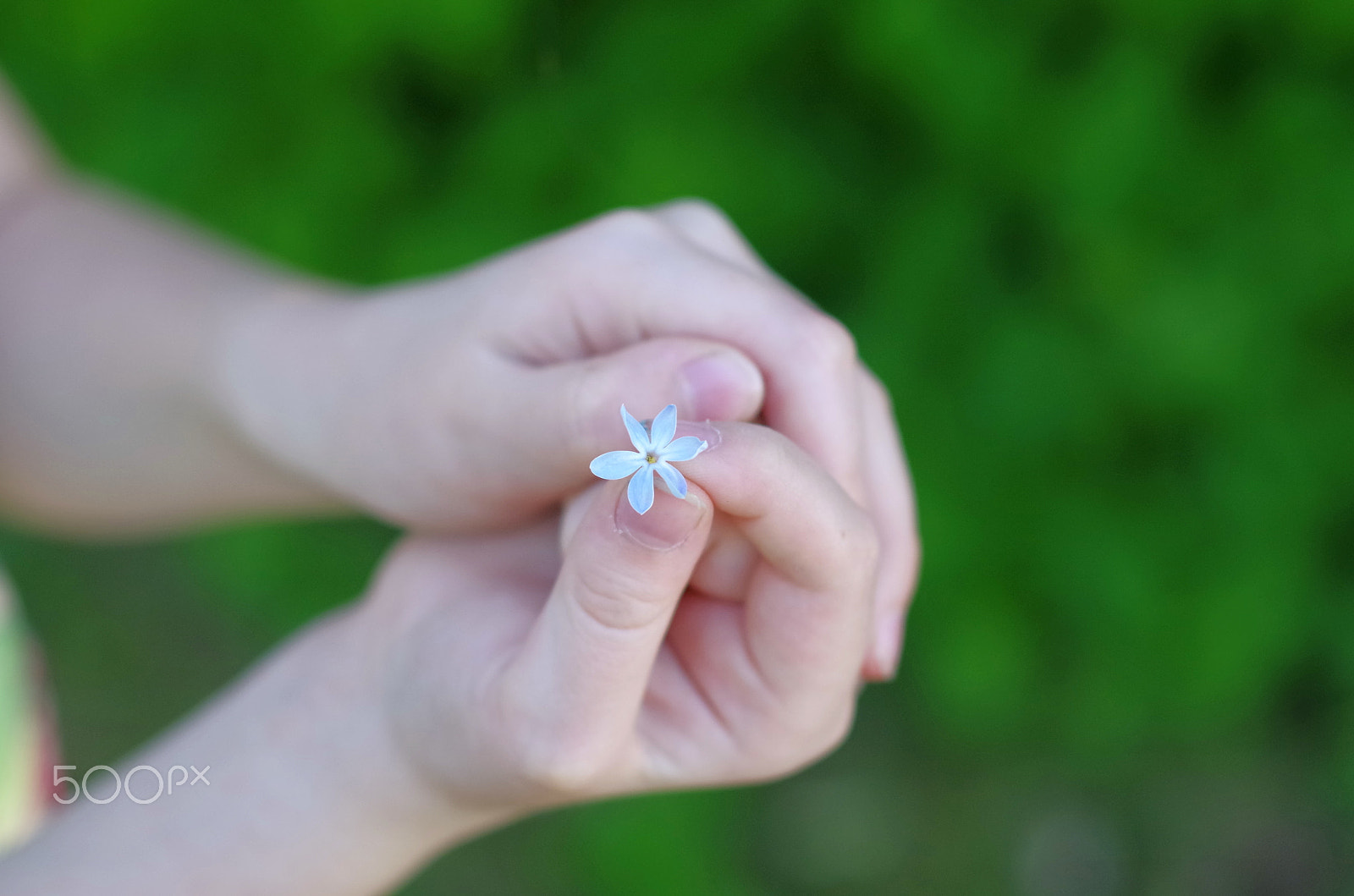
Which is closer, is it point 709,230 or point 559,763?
point 559,763

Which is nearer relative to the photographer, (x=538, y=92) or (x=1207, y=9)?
(x=1207, y=9)

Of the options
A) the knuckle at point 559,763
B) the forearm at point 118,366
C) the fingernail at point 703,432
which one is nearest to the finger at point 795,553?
the fingernail at point 703,432

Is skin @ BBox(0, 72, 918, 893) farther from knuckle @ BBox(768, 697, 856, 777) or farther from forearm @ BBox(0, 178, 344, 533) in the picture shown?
forearm @ BBox(0, 178, 344, 533)

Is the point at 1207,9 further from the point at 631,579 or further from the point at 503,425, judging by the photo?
the point at 631,579

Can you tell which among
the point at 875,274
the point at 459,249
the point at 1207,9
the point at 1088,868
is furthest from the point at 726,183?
the point at 1088,868

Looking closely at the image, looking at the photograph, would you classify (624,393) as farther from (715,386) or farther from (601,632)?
(601,632)

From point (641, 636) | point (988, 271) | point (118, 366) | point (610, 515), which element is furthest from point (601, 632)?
point (988, 271)

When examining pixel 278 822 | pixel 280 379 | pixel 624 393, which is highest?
pixel 624 393
